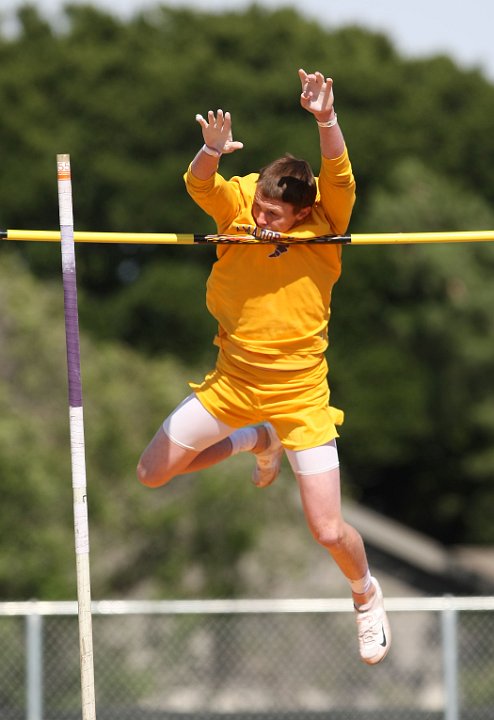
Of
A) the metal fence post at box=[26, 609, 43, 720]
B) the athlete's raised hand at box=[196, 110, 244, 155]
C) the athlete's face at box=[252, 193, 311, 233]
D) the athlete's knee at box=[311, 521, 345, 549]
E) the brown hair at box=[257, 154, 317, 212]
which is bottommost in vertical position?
the metal fence post at box=[26, 609, 43, 720]

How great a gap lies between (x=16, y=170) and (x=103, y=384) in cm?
1041

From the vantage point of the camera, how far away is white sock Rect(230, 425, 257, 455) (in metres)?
5.51

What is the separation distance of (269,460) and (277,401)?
0.62 m

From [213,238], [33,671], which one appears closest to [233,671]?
[33,671]

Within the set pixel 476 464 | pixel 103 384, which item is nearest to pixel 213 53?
pixel 476 464

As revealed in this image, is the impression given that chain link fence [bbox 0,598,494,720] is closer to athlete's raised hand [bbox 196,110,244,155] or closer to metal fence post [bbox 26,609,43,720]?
metal fence post [bbox 26,609,43,720]

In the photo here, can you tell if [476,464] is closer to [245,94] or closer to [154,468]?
[245,94]

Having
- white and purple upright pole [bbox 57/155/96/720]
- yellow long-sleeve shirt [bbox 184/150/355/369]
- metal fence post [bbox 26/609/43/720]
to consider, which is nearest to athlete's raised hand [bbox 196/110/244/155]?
yellow long-sleeve shirt [bbox 184/150/355/369]

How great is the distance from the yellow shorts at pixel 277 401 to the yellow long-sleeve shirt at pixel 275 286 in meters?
0.05

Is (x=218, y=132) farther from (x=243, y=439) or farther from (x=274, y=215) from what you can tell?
(x=243, y=439)

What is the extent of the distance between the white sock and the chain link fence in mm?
2563

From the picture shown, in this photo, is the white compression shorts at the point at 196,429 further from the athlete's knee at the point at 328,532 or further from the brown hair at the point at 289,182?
the brown hair at the point at 289,182

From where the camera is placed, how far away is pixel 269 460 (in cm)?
569

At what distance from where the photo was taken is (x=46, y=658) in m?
9.53
